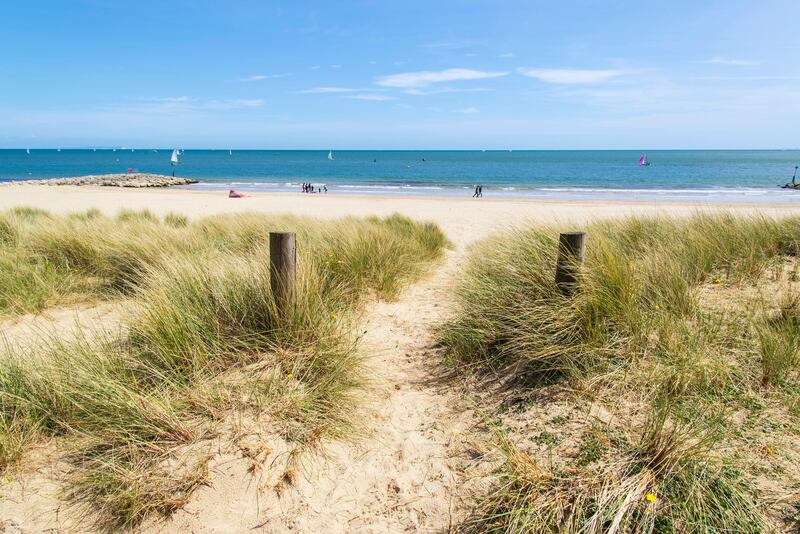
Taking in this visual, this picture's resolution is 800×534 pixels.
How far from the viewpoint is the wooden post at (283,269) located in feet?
12.0

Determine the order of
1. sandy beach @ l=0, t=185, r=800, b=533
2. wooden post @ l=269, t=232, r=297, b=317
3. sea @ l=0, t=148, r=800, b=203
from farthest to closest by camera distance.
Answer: sea @ l=0, t=148, r=800, b=203 → wooden post @ l=269, t=232, r=297, b=317 → sandy beach @ l=0, t=185, r=800, b=533

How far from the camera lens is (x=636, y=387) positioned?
310 centimetres

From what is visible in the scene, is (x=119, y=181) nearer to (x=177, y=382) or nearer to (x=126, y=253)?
(x=126, y=253)

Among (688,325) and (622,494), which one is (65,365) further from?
(688,325)

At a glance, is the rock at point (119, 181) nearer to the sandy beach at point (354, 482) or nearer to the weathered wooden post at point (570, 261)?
the sandy beach at point (354, 482)

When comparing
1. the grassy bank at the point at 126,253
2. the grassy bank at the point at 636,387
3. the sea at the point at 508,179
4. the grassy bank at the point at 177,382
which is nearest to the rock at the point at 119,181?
the sea at the point at 508,179

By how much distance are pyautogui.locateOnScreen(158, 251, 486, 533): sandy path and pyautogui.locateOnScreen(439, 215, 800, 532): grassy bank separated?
272mm

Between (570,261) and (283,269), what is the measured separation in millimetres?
2346

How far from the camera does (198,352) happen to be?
3328 millimetres

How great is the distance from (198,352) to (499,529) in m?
2.35

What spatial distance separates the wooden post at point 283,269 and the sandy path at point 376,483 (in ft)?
3.35

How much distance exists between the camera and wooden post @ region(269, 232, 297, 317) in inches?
144

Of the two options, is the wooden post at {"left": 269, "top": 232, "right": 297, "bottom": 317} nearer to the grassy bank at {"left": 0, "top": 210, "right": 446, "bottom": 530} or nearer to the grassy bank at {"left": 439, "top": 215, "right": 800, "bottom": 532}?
the grassy bank at {"left": 0, "top": 210, "right": 446, "bottom": 530}

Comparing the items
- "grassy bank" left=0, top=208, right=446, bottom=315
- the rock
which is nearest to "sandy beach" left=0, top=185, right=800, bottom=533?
"grassy bank" left=0, top=208, right=446, bottom=315
